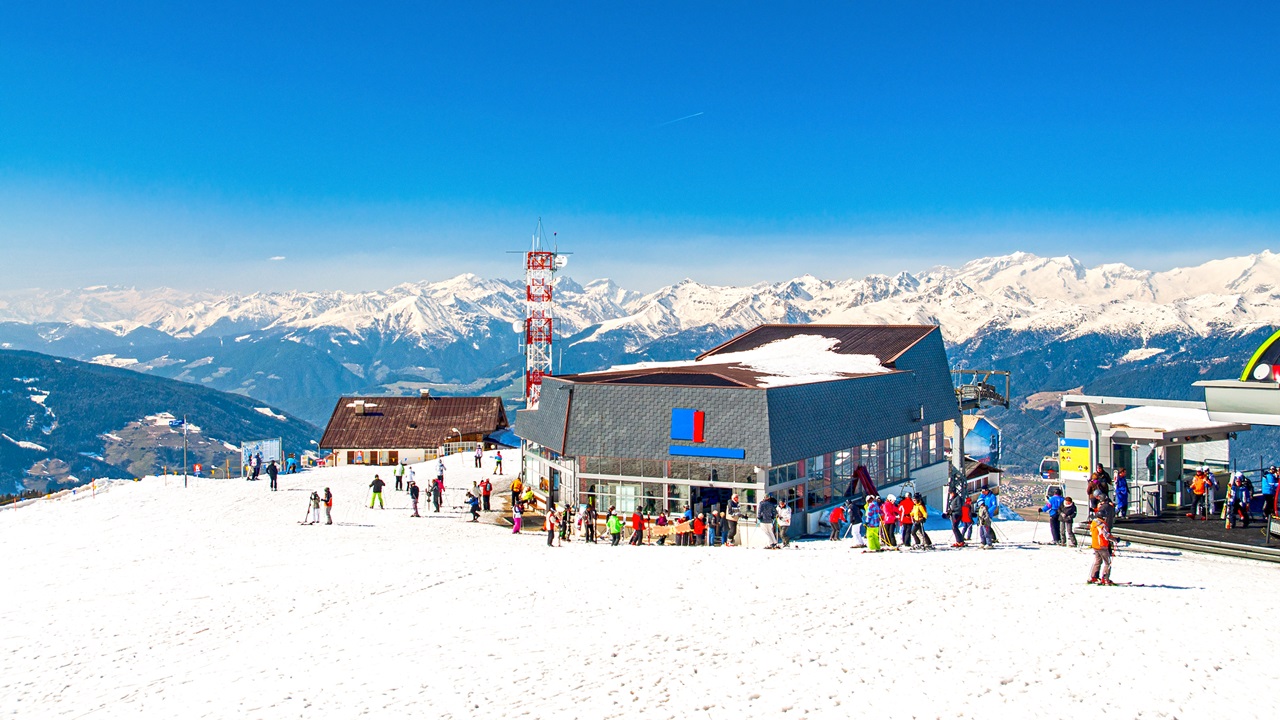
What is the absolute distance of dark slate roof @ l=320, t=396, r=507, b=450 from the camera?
78250 mm

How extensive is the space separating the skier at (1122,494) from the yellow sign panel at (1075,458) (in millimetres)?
1996

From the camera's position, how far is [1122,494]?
30797mm

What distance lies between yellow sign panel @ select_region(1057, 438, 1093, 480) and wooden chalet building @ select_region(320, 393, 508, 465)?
49454 mm

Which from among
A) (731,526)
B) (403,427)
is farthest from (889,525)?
(403,427)

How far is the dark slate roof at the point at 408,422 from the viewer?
78.2m

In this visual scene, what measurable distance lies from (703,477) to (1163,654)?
22.4 meters

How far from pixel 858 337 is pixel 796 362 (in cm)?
845

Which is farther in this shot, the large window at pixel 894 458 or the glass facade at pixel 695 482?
the large window at pixel 894 458

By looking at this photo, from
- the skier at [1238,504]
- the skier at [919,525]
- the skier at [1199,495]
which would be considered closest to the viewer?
the skier at [919,525]

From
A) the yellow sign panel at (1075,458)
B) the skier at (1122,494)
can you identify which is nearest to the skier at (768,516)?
the yellow sign panel at (1075,458)

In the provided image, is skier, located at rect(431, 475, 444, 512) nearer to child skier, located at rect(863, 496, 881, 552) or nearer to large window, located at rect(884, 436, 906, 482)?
child skier, located at rect(863, 496, 881, 552)

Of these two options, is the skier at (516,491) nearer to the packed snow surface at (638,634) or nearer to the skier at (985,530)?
the packed snow surface at (638,634)

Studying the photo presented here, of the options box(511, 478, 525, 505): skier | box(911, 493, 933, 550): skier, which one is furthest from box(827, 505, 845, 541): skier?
box(511, 478, 525, 505): skier

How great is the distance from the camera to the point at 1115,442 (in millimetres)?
32406
